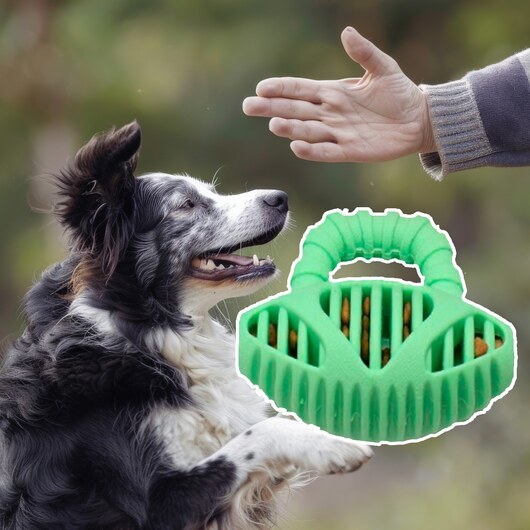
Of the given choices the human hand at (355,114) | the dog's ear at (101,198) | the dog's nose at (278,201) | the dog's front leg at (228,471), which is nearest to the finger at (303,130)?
the human hand at (355,114)

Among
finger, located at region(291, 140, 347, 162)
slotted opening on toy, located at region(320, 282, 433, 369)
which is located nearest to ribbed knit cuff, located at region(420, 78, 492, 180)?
finger, located at region(291, 140, 347, 162)

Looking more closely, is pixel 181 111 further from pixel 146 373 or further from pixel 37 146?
pixel 146 373

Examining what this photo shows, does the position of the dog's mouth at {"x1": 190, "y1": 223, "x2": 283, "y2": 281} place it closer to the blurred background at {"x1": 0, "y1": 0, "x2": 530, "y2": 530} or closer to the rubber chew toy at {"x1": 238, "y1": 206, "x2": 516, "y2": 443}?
the rubber chew toy at {"x1": 238, "y1": 206, "x2": 516, "y2": 443}

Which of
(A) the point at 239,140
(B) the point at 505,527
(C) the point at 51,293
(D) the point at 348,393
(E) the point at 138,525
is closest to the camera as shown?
(D) the point at 348,393

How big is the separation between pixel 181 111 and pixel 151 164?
30.4 inches

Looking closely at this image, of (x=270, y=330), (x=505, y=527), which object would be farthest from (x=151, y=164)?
(x=270, y=330)

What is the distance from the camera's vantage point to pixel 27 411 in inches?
130

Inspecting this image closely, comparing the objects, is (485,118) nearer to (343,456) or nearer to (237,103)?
(343,456)

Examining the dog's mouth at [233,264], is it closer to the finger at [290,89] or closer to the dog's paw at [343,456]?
the finger at [290,89]

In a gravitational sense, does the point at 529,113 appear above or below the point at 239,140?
below

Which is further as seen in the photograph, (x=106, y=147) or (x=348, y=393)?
(x=106, y=147)

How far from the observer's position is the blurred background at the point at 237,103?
10375 mm

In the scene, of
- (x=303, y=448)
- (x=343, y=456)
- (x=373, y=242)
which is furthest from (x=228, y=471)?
(x=373, y=242)

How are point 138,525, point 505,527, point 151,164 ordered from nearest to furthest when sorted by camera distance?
point 138,525, point 505,527, point 151,164
